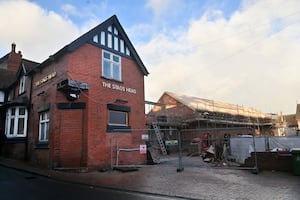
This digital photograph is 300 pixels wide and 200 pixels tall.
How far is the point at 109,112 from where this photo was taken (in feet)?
46.3

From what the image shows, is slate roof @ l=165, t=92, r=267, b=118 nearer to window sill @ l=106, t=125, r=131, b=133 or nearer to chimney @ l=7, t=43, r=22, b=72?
window sill @ l=106, t=125, r=131, b=133

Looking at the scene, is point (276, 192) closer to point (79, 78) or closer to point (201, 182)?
point (201, 182)

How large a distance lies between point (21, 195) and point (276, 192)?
7903mm

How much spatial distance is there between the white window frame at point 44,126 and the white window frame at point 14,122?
113 inches

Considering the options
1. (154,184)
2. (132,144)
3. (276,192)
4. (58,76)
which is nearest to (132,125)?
(132,144)

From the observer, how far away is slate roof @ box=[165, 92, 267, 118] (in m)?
32.4

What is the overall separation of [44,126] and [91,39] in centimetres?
602

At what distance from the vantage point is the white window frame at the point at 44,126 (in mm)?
13922

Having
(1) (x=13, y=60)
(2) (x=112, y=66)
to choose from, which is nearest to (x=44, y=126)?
(2) (x=112, y=66)

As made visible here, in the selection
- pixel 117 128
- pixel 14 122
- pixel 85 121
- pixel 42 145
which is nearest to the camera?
pixel 85 121

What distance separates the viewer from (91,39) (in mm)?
14250

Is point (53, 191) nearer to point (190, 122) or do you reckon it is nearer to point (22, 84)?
point (22, 84)

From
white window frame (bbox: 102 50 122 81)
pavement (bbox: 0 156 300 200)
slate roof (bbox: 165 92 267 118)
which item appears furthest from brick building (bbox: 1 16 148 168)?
slate roof (bbox: 165 92 267 118)

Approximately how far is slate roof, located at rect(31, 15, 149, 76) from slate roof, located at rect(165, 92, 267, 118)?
616 inches
